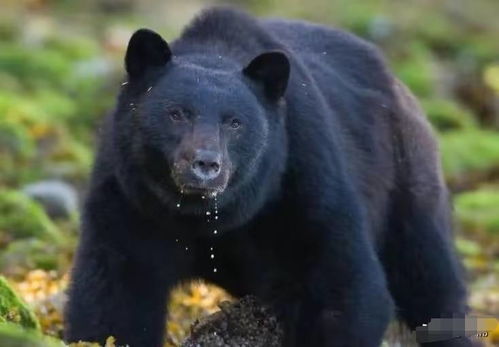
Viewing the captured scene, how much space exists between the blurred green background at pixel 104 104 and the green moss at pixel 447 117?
0.08ft

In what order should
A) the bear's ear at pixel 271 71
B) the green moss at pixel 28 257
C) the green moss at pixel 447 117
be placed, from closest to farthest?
the bear's ear at pixel 271 71, the green moss at pixel 28 257, the green moss at pixel 447 117

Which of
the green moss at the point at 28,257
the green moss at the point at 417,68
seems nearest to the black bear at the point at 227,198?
the green moss at the point at 28,257

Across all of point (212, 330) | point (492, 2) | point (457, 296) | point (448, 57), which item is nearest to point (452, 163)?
point (448, 57)

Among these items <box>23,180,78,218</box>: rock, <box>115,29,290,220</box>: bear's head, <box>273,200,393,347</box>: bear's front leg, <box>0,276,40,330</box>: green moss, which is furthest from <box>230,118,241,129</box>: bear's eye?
<box>23,180,78,218</box>: rock

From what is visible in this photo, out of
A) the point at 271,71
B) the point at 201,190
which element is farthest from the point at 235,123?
the point at 201,190

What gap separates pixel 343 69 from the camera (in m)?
9.32

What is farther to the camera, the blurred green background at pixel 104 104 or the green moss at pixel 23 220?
the green moss at pixel 23 220

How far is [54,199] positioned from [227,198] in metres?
7.96

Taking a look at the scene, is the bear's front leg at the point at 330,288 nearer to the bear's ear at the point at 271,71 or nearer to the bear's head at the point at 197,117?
the bear's head at the point at 197,117

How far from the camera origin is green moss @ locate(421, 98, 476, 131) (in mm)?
24266

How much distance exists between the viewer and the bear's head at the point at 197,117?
7.35 meters

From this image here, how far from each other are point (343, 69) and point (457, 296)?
1763mm

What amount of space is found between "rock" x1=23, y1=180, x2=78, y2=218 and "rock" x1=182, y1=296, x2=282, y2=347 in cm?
701

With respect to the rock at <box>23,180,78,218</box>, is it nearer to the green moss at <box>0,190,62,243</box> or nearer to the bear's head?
the green moss at <box>0,190,62,243</box>
